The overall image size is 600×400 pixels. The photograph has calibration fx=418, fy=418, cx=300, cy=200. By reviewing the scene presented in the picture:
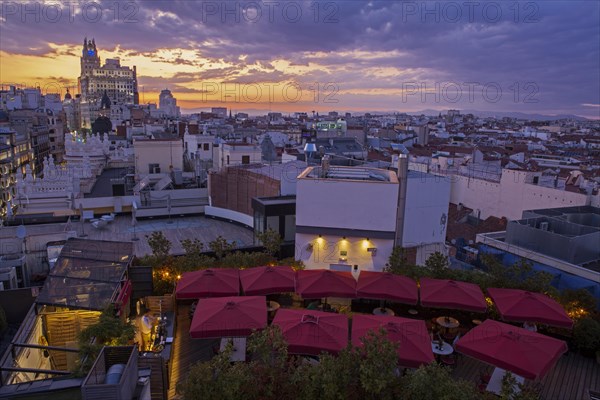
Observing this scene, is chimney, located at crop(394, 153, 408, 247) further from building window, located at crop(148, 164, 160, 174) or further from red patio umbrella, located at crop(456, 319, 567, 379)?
building window, located at crop(148, 164, 160, 174)

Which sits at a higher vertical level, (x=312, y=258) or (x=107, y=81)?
(x=107, y=81)

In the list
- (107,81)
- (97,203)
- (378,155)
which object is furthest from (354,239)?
(107,81)

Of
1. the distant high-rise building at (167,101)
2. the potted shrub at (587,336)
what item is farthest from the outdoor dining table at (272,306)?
the distant high-rise building at (167,101)

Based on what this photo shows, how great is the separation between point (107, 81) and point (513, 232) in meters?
178

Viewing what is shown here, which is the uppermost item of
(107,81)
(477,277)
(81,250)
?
(107,81)

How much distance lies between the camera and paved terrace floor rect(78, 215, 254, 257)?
19359mm

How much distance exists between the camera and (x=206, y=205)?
24.1 meters

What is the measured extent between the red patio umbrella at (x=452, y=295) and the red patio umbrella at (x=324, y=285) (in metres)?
2.16

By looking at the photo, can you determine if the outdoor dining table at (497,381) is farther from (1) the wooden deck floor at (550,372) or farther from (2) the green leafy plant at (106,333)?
(2) the green leafy plant at (106,333)

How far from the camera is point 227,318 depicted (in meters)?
10.2

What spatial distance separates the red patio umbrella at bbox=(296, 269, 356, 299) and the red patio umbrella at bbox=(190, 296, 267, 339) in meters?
1.94

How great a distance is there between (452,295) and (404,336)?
330 cm

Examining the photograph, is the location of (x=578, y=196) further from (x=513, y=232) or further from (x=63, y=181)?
(x=63, y=181)

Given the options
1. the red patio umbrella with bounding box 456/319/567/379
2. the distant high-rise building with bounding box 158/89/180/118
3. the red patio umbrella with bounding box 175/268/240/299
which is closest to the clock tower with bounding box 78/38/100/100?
the distant high-rise building with bounding box 158/89/180/118
